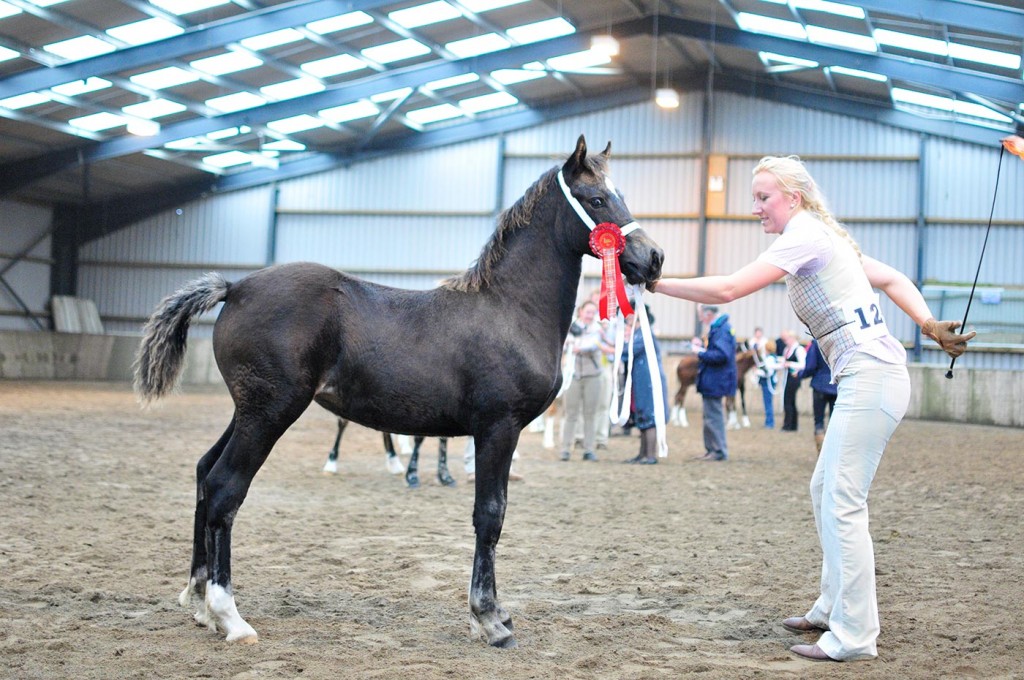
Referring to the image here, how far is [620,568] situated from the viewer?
19.8ft

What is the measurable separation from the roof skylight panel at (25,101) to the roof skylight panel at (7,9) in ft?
15.8

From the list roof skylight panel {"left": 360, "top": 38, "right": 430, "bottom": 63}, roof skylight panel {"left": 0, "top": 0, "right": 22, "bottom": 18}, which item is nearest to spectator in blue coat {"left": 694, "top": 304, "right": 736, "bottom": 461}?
roof skylight panel {"left": 360, "top": 38, "right": 430, "bottom": 63}

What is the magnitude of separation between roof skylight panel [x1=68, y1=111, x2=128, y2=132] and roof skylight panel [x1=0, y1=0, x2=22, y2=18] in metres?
6.63

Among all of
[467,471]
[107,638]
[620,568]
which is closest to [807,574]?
[620,568]

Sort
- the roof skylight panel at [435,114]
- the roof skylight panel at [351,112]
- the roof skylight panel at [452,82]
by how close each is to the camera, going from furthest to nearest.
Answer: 1. the roof skylight panel at [435,114]
2. the roof skylight panel at [351,112]
3. the roof skylight panel at [452,82]

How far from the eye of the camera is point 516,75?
2569 centimetres

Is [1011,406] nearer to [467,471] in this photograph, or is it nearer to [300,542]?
[467,471]

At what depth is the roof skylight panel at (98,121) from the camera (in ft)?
79.2

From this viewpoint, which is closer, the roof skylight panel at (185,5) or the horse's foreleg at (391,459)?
the horse's foreleg at (391,459)

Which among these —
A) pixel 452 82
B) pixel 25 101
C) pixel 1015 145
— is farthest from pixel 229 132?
pixel 1015 145

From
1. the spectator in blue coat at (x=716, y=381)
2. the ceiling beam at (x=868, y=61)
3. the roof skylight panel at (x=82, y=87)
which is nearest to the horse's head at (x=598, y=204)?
the spectator in blue coat at (x=716, y=381)

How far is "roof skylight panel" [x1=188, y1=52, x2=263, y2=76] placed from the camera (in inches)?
826

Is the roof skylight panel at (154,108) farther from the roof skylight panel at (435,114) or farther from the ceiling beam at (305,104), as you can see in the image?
the roof skylight panel at (435,114)

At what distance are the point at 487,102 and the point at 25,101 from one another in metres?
11.9
